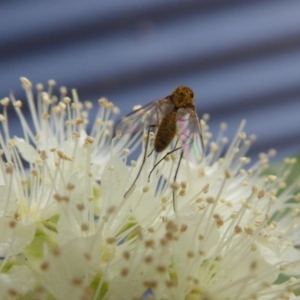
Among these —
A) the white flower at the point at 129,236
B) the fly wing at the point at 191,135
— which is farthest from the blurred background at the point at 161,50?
the fly wing at the point at 191,135

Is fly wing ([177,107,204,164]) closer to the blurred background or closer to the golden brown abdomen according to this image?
the golden brown abdomen

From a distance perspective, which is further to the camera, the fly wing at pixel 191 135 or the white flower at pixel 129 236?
the fly wing at pixel 191 135

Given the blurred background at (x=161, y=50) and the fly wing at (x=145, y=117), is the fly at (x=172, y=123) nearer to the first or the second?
the fly wing at (x=145, y=117)

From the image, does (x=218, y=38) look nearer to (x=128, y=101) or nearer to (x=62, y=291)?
(x=128, y=101)

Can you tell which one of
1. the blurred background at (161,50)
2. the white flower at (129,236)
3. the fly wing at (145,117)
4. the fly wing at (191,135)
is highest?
the blurred background at (161,50)

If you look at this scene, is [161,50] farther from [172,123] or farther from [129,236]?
[129,236]

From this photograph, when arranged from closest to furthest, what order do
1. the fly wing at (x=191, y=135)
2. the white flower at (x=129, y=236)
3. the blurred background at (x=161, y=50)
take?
the white flower at (x=129, y=236) → the fly wing at (x=191, y=135) → the blurred background at (x=161, y=50)

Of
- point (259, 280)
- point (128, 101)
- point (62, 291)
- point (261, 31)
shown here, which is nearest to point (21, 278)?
point (62, 291)

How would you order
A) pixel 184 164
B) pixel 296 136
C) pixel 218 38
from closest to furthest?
pixel 184 164
pixel 218 38
pixel 296 136

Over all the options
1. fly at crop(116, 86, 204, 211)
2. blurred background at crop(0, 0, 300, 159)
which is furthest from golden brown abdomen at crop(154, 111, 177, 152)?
blurred background at crop(0, 0, 300, 159)
